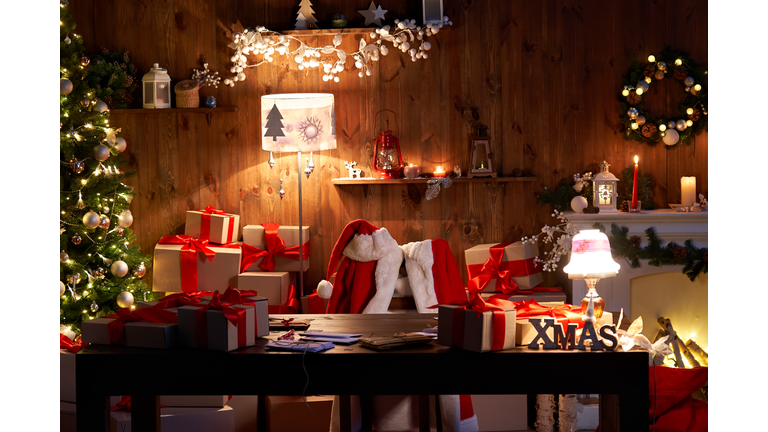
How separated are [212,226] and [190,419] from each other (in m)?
1.38

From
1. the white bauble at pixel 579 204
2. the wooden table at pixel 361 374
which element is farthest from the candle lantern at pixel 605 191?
the wooden table at pixel 361 374

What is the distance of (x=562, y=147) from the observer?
3727 mm

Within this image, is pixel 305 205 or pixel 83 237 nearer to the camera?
pixel 83 237

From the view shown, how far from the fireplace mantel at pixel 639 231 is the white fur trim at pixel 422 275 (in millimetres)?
786

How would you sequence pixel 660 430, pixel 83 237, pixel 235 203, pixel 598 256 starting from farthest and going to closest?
pixel 235 203 < pixel 83 237 < pixel 660 430 < pixel 598 256

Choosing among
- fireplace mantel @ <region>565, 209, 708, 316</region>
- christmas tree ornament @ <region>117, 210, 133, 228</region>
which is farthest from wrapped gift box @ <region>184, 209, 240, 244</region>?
fireplace mantel @ <region>565, 209, 708, 316</region>

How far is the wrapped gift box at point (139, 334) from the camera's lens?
6.07 ft

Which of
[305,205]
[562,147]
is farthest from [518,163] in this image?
[305,205]

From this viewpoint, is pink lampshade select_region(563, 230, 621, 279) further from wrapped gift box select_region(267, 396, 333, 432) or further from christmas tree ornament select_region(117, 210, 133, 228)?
christmas tree ornament select_region(117, 210, 133, 228)

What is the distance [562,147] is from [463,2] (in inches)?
38.4

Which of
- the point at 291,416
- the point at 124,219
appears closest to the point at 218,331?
the point at 291,416

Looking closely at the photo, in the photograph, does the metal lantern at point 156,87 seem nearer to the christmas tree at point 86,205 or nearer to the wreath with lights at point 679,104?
the christmas tree at point 86,205

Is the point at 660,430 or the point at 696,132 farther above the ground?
the point at 696,132

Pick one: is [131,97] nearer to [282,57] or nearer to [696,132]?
[282,57]
